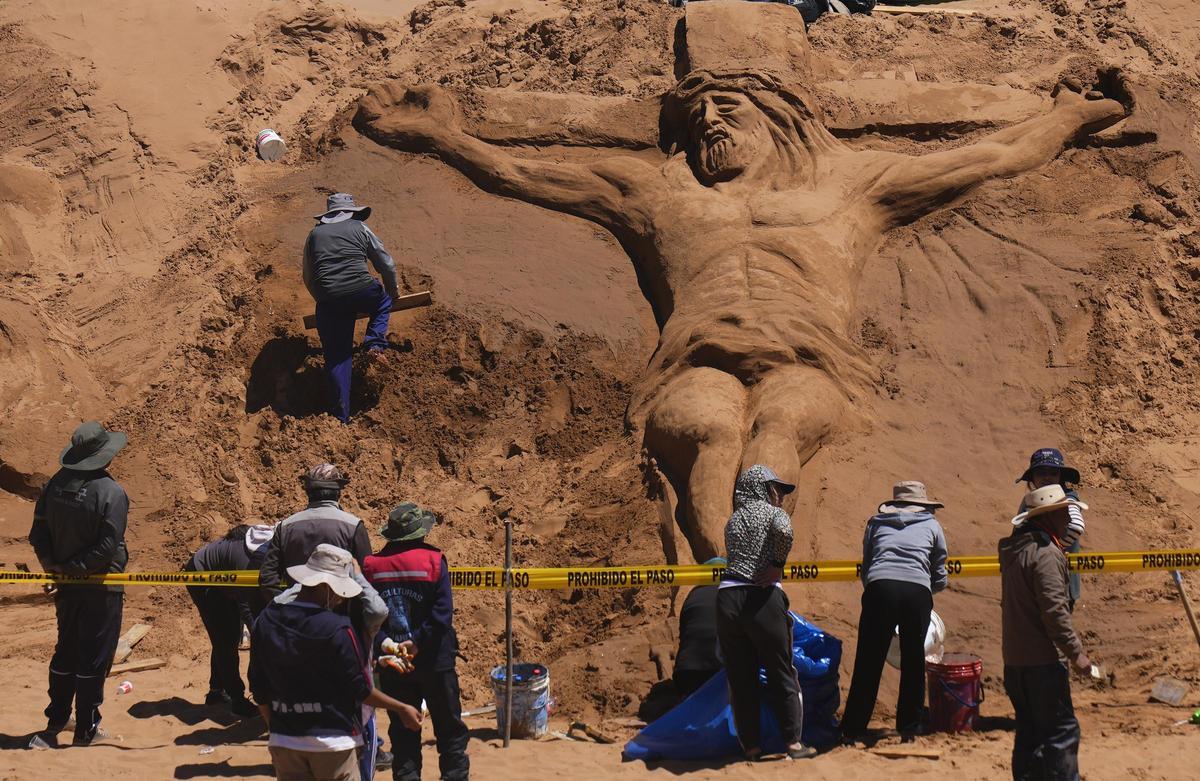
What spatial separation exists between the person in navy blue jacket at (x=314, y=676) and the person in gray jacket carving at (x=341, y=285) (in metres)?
5.46

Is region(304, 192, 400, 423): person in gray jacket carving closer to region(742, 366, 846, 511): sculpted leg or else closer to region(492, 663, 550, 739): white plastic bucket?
region(742, 366, 846, 511): sculpted leg

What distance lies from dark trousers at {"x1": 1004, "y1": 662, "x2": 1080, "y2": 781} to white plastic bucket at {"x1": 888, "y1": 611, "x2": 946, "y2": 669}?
4.35ft

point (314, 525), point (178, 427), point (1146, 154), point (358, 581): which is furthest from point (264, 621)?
point (1146, 154)

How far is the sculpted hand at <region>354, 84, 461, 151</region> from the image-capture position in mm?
11859

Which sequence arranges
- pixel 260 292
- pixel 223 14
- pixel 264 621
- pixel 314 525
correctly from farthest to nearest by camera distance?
1. pixel 223 14
2. pixel 260 292
3. pixel 314 525
4. pixel 264 621

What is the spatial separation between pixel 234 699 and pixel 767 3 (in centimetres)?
871

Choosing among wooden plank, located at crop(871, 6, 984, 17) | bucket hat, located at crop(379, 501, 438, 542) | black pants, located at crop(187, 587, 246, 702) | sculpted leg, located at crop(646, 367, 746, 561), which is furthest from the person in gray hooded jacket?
wooden plank, located at crop(871, 6, 984, 17)

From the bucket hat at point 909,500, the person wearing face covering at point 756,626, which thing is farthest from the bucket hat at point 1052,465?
the person wearing face covering at point 756,626

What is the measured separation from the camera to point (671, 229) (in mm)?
10539

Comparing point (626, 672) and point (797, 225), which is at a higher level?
point (797, 225)

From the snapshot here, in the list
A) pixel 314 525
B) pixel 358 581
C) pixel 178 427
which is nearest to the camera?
pixel 358 581

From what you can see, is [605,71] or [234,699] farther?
[605,71]

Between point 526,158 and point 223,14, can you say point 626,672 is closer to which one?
point 526,158

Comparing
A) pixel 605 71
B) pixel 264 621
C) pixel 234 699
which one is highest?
pixel 605 71
